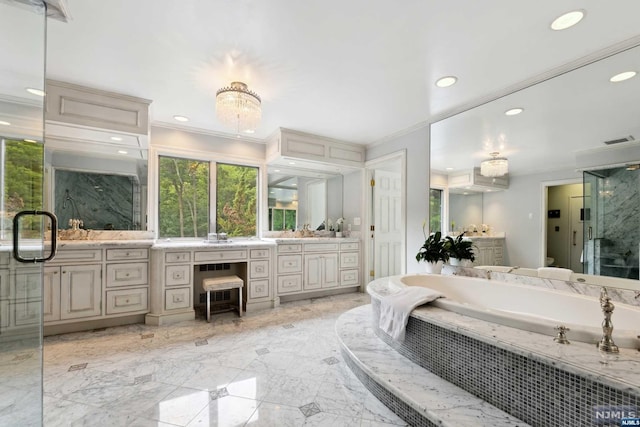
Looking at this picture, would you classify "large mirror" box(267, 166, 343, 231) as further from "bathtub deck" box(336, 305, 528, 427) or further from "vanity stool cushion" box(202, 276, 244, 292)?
"bathtub deck" box(336, 305, 528, 427)

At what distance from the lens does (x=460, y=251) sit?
276 cm

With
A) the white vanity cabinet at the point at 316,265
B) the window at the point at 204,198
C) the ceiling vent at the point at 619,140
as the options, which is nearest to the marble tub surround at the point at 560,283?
the ceiling vent at the point at 619,140

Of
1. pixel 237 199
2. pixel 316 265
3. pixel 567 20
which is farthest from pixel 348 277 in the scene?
pixel 567 20

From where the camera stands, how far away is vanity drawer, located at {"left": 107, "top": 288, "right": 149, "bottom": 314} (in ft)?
8.99

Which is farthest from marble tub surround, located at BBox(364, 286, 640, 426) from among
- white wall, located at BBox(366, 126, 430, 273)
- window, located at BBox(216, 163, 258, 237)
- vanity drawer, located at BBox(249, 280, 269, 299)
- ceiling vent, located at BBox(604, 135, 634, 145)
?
window, located at BBox(216, 163, 258, 237)

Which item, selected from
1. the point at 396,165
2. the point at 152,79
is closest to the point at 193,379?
the point at 152,79

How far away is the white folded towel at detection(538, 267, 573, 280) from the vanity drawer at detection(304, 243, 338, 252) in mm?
2464

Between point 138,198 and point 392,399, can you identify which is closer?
point 392,399

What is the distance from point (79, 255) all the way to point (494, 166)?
4249 mm

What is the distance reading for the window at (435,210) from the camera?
3.11 metres

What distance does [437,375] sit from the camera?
62.4 inches

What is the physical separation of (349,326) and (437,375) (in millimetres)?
916

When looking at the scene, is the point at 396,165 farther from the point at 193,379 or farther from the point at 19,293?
the point at 19,293

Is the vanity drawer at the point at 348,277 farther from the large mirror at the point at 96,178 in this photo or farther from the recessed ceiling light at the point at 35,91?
the recessed ceiling light at the point at 35,91
